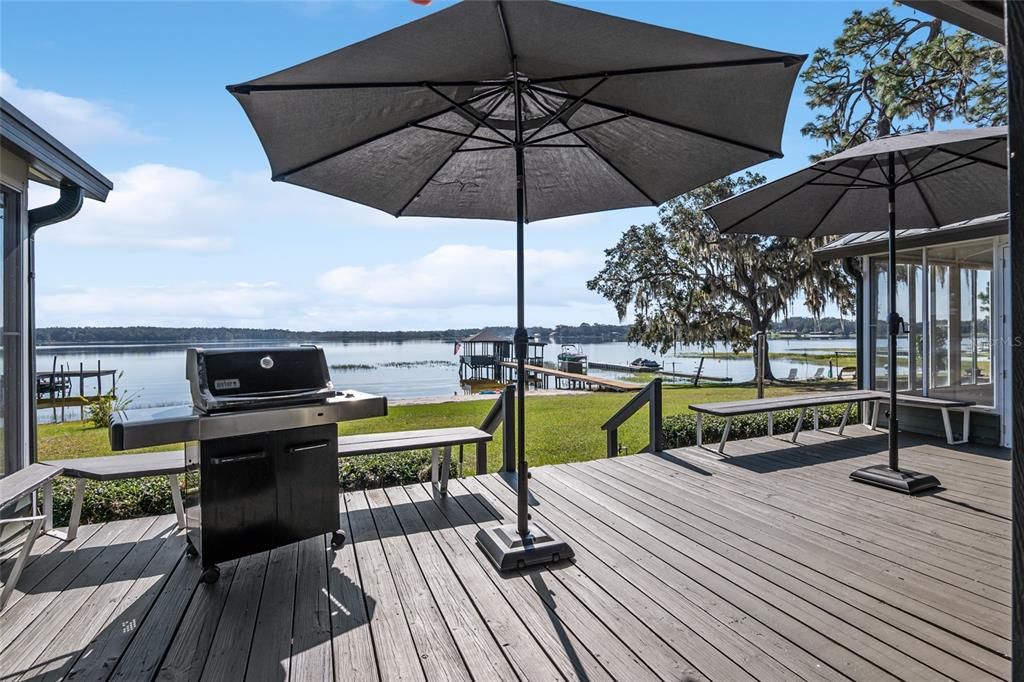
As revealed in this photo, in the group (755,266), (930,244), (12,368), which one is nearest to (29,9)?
(12,368)

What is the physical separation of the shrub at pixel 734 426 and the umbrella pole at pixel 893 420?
1.92 metres

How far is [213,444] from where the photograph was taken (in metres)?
2.48

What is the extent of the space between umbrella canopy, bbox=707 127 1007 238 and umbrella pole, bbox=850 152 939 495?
0.69 feet

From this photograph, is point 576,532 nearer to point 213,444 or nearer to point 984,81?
point 213,444

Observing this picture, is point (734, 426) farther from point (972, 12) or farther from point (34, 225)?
point (34, 225)

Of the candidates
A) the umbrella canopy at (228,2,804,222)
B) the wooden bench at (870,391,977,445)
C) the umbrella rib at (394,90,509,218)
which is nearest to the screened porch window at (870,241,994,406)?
the wooden bench at (870,391,977,445)

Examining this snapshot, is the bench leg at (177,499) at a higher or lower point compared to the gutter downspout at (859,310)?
lower

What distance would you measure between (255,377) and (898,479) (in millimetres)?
4549

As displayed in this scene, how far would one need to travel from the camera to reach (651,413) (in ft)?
16.6

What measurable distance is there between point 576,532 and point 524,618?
1.00 metres

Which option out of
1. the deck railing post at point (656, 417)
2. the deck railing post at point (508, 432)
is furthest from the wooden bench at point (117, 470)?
the deck railing post at point (656, 417)

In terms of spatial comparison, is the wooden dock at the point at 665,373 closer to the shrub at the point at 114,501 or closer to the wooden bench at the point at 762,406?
the wooden bench at the point at 762,406

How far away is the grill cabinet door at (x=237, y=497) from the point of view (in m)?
2.49

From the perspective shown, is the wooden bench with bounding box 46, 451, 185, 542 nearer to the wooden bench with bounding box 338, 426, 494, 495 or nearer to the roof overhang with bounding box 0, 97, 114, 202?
the wooden bench with bounding box 338, 426, 494, 495
